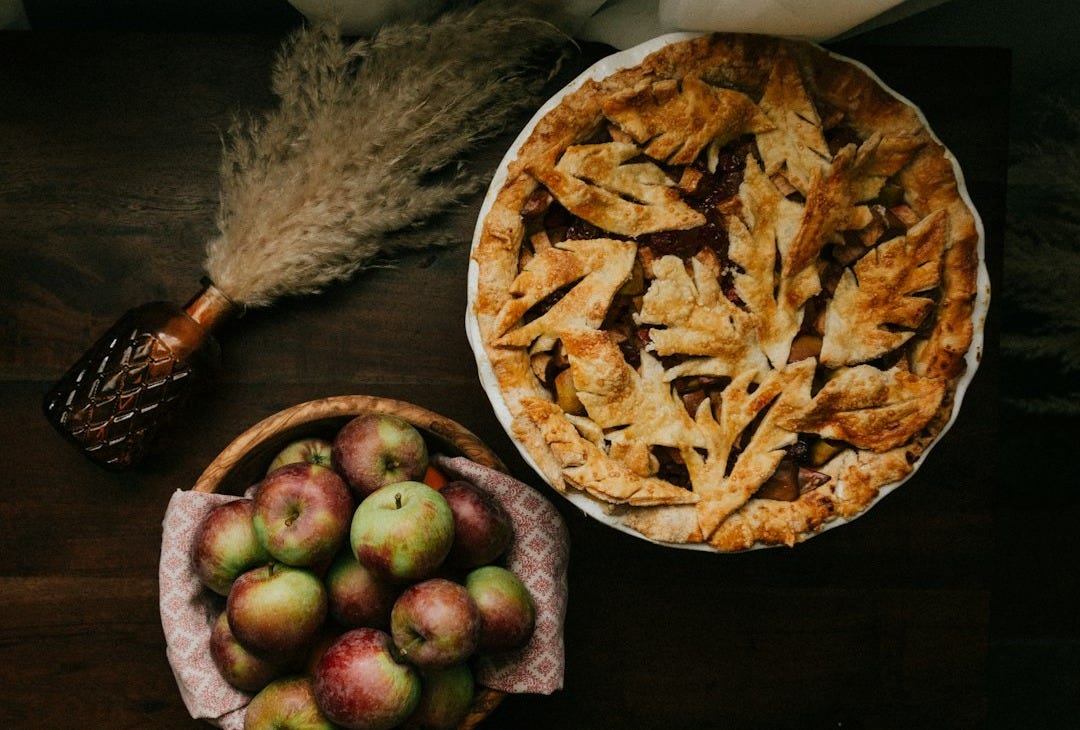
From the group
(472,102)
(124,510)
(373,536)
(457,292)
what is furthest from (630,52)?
(124,510)

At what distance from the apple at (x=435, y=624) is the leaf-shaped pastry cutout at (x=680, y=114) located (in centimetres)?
57

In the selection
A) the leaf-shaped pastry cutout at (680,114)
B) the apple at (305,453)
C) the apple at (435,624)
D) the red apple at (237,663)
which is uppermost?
the leaf-shaped pastry cutout at (680,114)

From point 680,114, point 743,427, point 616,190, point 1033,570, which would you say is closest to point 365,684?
point 743,427

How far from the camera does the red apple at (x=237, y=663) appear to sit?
108 cm

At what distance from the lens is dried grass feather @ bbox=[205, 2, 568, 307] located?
1.18 meters

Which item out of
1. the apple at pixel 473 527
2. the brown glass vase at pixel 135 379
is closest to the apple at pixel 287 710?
the apple at pixel 473 527

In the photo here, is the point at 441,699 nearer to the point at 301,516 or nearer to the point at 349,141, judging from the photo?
the point at 301,516

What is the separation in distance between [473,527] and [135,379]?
0.49 meters

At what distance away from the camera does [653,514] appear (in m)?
1.08

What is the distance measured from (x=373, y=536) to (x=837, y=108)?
2.50 feet

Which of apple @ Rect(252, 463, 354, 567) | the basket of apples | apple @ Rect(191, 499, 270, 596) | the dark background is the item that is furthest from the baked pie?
the dark background

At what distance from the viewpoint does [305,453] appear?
115 cm

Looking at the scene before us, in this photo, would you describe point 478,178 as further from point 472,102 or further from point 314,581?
point 314,581

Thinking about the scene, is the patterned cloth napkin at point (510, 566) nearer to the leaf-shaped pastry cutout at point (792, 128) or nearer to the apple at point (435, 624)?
the apple at point (435, 624)
